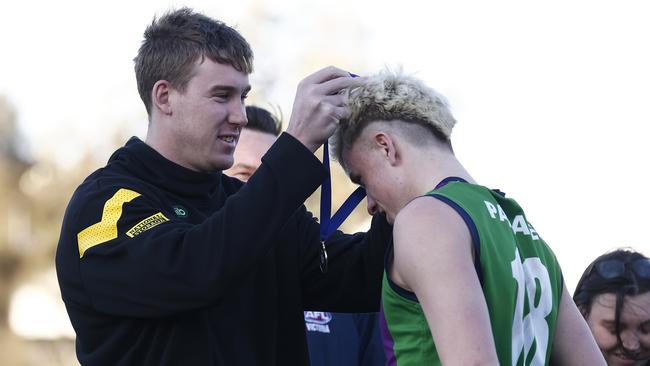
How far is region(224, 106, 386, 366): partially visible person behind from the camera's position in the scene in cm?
479

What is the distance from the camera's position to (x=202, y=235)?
10.7ft

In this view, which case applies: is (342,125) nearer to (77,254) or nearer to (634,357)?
(77,254)

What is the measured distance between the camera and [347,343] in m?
4.86

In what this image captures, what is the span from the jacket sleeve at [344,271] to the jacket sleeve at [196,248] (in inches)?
22.5

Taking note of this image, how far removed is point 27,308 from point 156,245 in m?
14.2

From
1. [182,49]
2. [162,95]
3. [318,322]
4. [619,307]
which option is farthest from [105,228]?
[619,307]

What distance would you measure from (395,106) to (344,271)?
2.61 feet

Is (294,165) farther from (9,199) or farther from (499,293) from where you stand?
(9,199)

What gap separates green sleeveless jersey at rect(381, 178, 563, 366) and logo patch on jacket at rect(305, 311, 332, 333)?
161 cm

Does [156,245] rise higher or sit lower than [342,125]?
lower

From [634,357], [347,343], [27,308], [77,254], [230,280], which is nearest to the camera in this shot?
[230,280]

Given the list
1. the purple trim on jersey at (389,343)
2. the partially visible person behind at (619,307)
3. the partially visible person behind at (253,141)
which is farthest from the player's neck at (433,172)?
the partially visible person behind at (253,141)

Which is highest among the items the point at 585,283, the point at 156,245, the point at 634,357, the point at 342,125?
A: the point at 342,125

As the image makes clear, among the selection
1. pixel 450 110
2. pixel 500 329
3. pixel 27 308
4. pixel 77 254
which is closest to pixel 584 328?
pixel 500 329
